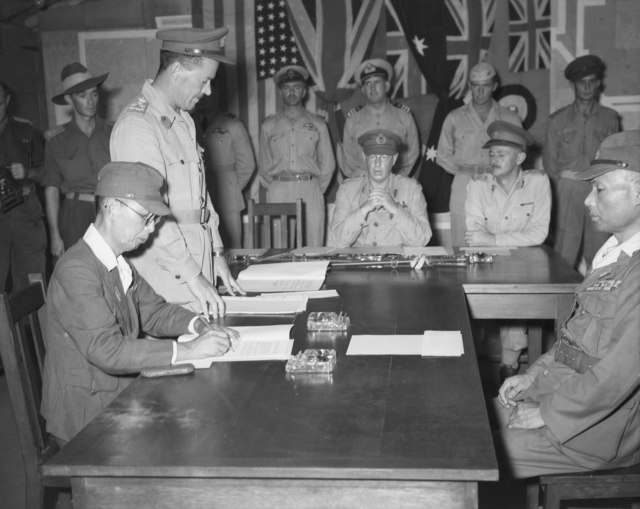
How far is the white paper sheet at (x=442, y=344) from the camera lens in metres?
1.91

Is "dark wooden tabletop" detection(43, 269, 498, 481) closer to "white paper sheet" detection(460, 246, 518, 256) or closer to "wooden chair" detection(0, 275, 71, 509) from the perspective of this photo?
"wooden chair" detection(0, 275, 71, 509)

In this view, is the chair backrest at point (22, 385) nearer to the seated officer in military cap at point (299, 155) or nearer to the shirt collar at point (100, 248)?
the shirt collar at point (100, 248)

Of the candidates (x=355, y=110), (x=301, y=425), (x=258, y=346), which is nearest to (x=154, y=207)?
(x=258, y=346)

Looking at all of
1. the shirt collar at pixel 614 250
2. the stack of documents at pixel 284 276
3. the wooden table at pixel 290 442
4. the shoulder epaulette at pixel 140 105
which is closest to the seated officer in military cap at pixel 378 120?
the stack of documents at pixel 284 276

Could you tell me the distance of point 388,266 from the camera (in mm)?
3250

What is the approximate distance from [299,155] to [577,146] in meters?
2.11

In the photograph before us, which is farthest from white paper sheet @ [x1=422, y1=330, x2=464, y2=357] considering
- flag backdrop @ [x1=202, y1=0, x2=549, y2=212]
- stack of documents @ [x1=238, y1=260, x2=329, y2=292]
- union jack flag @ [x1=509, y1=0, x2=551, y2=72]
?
union jack flag @ [x1=509, y1=0, x2=551, y2=72]

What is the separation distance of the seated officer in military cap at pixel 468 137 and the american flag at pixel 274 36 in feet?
5.25

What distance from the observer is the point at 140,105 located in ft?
8.47

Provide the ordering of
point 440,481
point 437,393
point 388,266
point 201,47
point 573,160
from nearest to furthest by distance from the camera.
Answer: point 440,481, point 437,393, point 201,47, point 388,266, point 573,160

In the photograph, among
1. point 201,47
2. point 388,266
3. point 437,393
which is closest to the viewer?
point 437,393

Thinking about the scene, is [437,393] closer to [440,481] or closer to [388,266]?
Answer: [440,481]

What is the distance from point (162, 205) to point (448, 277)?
133 cm

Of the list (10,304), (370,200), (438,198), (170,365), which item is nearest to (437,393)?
(170,365)
